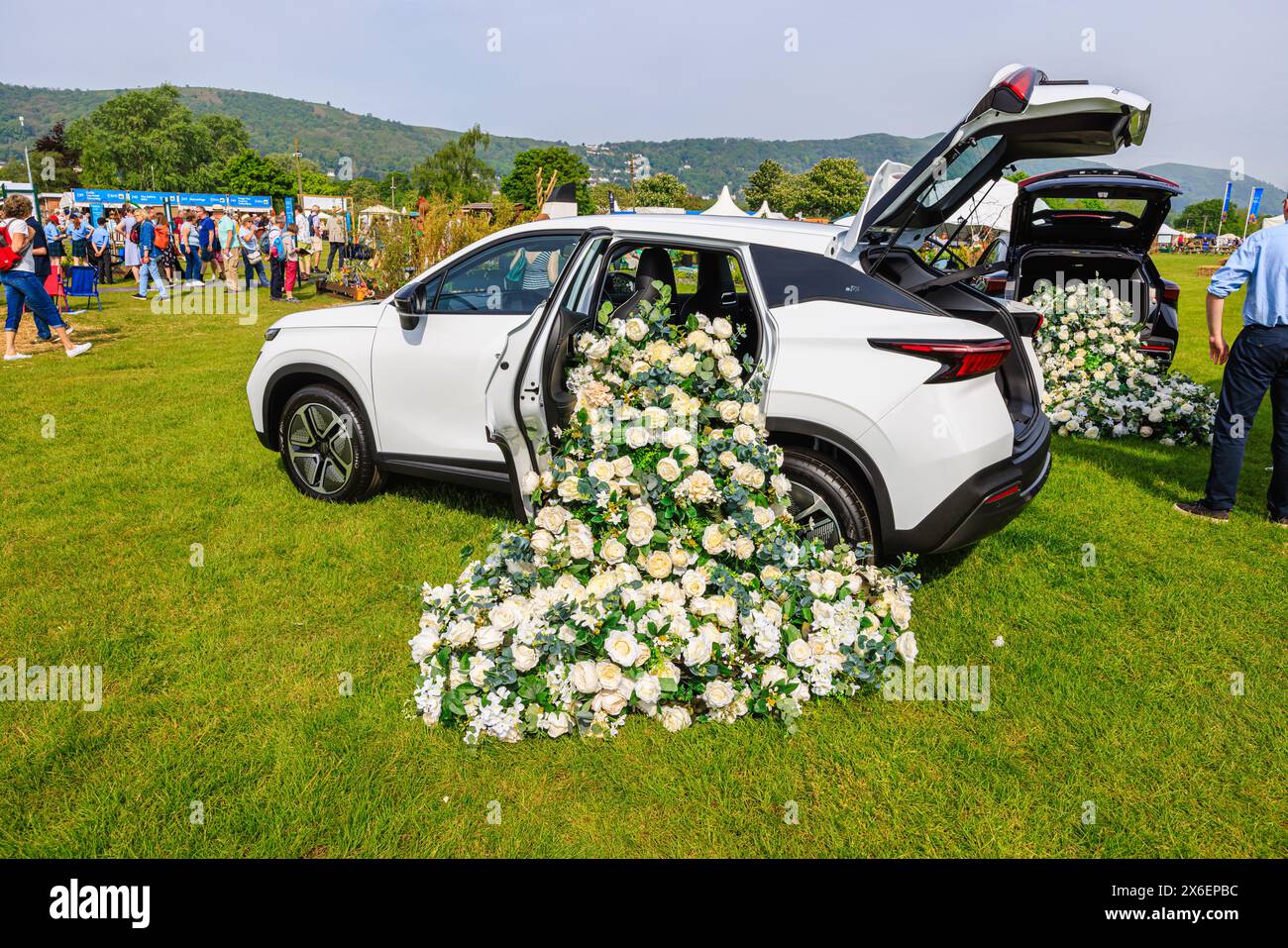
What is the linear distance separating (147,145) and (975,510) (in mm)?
117439

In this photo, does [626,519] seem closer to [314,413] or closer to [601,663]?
[601,663]

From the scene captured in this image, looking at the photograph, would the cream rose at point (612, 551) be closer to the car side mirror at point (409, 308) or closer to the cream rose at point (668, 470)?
the cream rose at point (668, 470)

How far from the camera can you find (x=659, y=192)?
330 ft

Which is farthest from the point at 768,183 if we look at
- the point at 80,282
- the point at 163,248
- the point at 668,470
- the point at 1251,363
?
the point at 668,470

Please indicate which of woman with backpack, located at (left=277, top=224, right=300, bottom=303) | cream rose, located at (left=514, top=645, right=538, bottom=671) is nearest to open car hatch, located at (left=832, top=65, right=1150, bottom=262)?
cream rose, located at (left=514, top=645, right=538, bottom=671)

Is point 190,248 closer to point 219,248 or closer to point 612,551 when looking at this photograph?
point 219,248

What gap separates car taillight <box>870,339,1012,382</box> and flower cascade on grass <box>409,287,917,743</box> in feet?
2.12

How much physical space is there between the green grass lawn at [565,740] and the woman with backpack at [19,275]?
6.14 meters

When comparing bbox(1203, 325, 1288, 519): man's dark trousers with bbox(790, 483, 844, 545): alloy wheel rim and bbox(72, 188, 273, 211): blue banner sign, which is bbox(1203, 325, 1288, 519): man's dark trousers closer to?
bbox(790, 483, 844, 545): alloy wheel rim

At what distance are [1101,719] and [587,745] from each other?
2.04m

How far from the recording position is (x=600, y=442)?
11.3 feet
